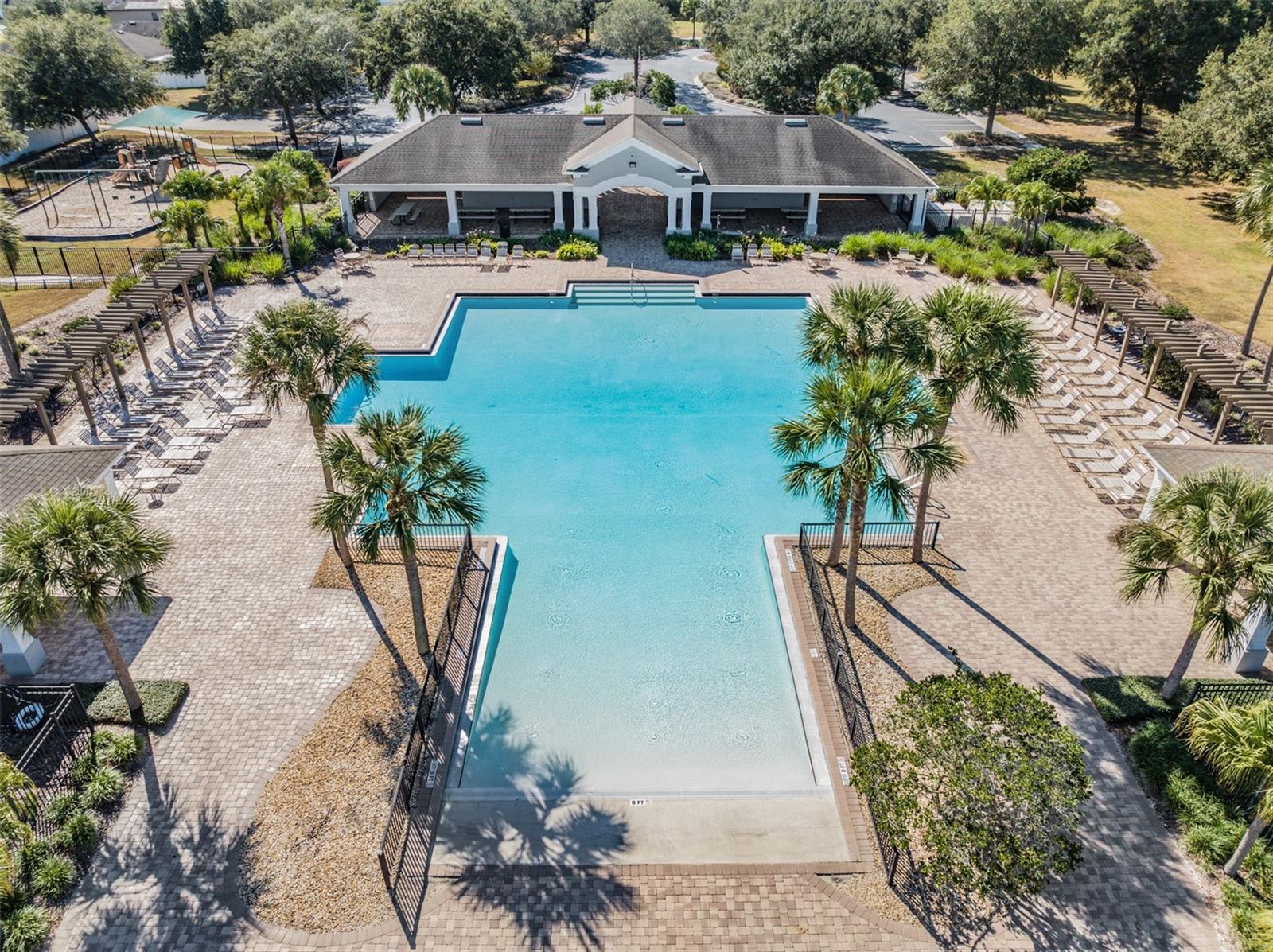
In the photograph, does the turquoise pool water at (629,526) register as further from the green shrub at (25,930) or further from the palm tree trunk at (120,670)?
the green shrub at (25,930)

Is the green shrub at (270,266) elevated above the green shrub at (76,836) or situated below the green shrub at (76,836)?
above

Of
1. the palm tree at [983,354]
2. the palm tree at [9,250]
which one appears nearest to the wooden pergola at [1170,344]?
the palm tree at [983,354]

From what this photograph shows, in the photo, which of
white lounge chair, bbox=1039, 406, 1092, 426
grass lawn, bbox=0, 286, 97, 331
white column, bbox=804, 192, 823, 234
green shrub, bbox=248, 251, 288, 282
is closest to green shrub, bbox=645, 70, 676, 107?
white column, bbox=804, 192, 823, 234

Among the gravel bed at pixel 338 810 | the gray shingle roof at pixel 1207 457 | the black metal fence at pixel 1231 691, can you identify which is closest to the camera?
the gravel bed at pixel 338 810

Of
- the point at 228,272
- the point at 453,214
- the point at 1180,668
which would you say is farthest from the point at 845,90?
the point at 1180,668

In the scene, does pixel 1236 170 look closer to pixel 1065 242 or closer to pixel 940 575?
pixel 1065 242

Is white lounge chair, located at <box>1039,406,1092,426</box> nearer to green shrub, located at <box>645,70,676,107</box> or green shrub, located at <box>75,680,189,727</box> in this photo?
green shrub, located at <box>75,680,189,727</box>
